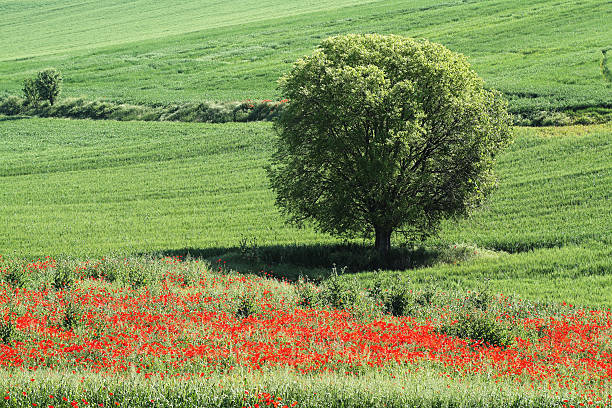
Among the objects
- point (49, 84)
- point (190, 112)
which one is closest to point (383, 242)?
point (190, 112)

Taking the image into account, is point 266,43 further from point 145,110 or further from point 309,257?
point 309,257

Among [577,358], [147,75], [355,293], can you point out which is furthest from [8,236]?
[147,75]

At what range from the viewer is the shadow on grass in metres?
26.9

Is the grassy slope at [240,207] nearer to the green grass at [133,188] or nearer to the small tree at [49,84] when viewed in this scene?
the green grass at [133,188]

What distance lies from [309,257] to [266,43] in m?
69.0

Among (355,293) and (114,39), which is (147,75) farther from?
(355,293)

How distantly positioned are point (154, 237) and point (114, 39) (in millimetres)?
90020

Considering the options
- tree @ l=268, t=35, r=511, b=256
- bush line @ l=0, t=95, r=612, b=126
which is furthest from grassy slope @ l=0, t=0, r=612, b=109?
tree @ l=268, t=35, r=511, b=256

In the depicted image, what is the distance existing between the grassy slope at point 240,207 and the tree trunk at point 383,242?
3.10 meters

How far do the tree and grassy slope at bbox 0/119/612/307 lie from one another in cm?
298

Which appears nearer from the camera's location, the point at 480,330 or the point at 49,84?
the point at 480,330

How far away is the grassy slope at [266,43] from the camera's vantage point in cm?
6097

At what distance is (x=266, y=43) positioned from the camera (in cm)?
9275

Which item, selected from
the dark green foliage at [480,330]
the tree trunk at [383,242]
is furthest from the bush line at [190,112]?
the dark green foliage at [480,330]
